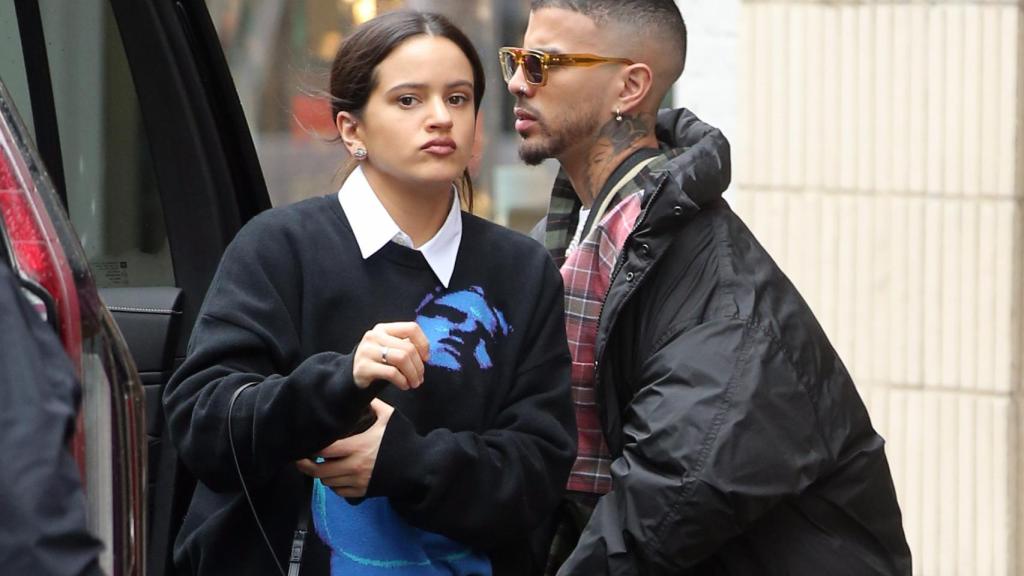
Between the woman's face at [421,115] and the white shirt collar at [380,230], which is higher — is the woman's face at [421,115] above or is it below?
above

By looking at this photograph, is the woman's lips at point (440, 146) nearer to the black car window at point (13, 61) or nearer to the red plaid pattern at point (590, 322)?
the red plaid pattern at point (590, 322)

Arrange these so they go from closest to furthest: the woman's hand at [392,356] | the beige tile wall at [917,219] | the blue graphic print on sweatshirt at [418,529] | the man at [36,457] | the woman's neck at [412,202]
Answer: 1. the man at [36,457]
2. the woman's hand at [392,356]
3. the blue graphic print on sweatshirt at [418,529]
4. the woman's neck at [412,202]
5. the beige tile wall at [917,219]

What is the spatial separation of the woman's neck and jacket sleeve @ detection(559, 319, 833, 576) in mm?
440

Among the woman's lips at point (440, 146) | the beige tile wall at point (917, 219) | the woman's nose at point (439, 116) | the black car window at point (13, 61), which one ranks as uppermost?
the black car window at point (13, 61)

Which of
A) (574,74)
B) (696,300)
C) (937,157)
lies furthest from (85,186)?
(937,157)

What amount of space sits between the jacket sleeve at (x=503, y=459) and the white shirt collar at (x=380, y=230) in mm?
155

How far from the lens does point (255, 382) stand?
2.58 meters

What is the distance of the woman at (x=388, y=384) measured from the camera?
8.44 feet

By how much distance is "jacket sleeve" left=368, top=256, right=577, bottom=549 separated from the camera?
259 cm

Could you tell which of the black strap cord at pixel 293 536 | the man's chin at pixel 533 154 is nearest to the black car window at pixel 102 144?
the man's chin at pixel 533 154

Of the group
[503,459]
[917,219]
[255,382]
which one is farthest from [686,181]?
[917,219]

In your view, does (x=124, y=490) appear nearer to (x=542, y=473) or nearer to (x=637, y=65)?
(x=542, y=473)

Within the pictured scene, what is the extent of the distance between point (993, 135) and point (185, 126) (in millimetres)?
2469

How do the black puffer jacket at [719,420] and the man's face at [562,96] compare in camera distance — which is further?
the man's face at [562,96]
